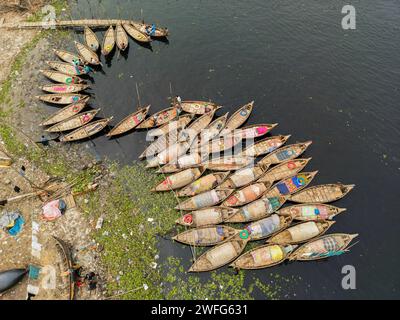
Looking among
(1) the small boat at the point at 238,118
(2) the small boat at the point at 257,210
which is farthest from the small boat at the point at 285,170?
(1) the small boat at the point at 238,118

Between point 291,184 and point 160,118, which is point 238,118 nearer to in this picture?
point 160,118

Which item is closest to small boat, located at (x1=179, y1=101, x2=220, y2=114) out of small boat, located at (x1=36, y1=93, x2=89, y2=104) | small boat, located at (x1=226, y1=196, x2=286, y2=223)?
small boat, located at (x1=36, y1=93, x2=89, y2=104)

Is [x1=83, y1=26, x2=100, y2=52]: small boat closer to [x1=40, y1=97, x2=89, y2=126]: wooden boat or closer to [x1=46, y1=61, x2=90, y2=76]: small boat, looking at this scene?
[x1=46, y1=61, x2=90, y2=76]: small boat

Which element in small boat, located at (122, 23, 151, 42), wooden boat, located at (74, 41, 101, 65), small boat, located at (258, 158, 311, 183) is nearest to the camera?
small boat, located at (258, 158, 311, 183)

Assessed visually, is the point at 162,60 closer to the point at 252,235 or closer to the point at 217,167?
the point at 217,167

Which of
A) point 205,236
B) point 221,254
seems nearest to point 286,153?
point 205,236

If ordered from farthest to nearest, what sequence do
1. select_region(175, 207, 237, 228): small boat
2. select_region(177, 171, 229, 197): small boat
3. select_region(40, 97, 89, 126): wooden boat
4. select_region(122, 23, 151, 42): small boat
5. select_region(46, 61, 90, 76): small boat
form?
select_region(122, 23, 151, 42): small boat → select_region(46, 61, 90, 76): small boat → select_region(40, 97, 89, 126): wooden boat → select_region(177, 171, 229, 197): small boat → select_region(175, 207, 237, 228): small boat
